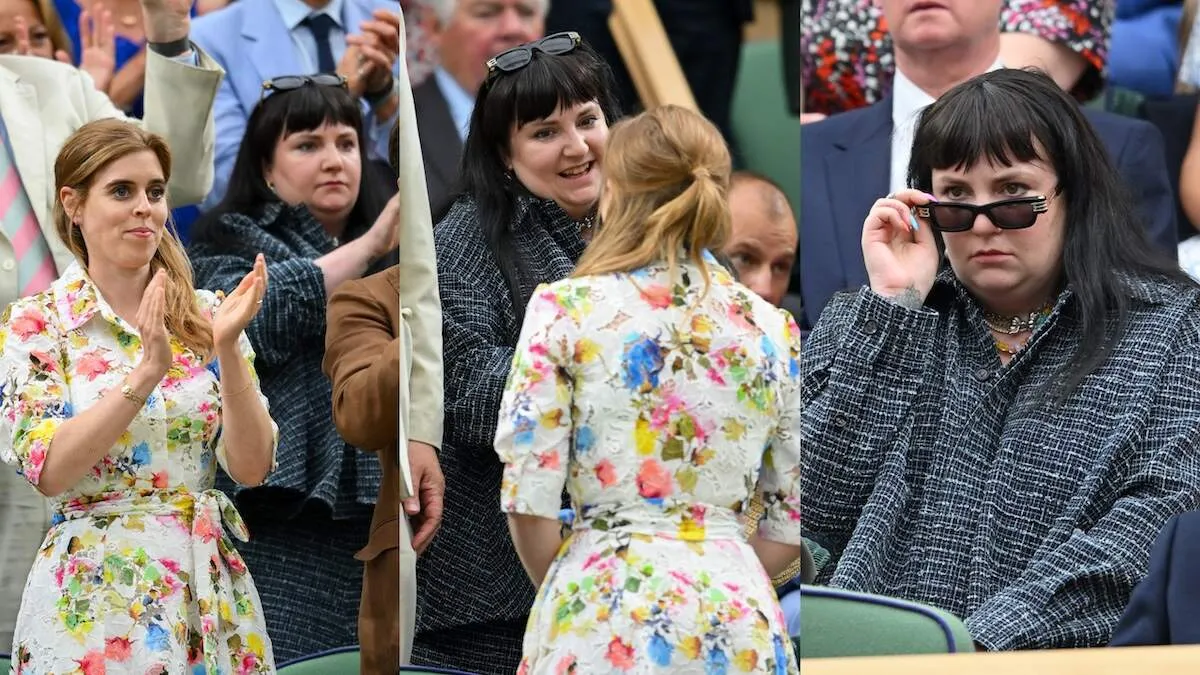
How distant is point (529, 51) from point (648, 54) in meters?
0.21

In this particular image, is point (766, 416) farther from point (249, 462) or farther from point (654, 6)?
point (249, 462)

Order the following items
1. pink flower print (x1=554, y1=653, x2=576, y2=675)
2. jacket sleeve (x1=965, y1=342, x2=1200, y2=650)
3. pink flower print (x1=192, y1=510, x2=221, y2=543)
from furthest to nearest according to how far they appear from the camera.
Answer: jacket sleeve (x1=965, y1=342, x2=1200, y2=650) < pink flower print (x1=192, y1=510, x2=221, y2=543) < pink flower print (x1=554, y1=653, x2=576, y2=675)

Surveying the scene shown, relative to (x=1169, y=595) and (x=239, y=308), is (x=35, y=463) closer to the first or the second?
(x=239, y=308)

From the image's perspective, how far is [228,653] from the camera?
313cm

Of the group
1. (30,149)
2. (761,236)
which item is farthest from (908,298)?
(30,149)

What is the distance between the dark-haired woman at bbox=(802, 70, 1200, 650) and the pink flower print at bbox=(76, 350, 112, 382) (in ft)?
4.11

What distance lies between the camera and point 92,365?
3.18 metres

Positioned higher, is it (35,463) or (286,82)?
(286,82)

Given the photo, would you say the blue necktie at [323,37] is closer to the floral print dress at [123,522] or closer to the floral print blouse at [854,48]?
the floral print dress at [123,522]

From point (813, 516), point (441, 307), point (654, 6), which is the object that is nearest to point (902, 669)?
point (813, 516)

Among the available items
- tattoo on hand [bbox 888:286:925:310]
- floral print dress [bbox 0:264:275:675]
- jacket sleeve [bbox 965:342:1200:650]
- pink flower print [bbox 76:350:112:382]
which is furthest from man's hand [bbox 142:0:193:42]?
jacket sleeve [bbox 965:342:1200:650]

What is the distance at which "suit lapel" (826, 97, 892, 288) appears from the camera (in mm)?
3447

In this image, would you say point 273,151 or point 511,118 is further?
point 273,151

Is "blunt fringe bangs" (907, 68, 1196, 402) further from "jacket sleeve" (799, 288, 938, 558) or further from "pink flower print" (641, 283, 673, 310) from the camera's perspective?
"pink flower print" (641, 283, 673, 310)
